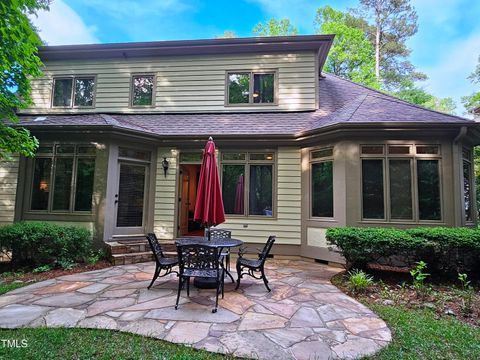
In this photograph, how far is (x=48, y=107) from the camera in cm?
952

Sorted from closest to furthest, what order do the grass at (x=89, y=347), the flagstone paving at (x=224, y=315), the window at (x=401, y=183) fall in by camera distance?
1. the grass at (x=89, y=347)
2. the flagstone paving at (x=224, y=315)
3. the window at (x=401, y=183)

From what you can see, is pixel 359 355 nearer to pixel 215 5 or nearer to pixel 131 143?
pixel 131 143

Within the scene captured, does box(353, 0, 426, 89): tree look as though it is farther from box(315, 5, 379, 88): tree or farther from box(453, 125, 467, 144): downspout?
box(453, 125, 467, 144): downspout

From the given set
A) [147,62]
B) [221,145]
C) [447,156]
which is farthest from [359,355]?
[147,62]

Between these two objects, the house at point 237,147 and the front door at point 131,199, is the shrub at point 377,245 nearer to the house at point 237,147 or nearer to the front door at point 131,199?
the house at point 237,147

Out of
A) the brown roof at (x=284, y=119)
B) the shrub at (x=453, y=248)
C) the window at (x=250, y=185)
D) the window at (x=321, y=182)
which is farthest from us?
the window at (x=250, y=185)

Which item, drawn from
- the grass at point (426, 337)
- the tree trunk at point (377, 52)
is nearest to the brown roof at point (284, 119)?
the grass at point (426, 337)

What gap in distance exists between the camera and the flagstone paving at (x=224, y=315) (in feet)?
9.60

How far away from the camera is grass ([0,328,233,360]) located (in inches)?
103

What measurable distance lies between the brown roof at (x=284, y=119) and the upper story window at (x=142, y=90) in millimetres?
513

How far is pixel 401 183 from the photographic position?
666 centimetres

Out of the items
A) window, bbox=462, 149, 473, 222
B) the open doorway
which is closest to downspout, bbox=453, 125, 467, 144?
window, bbox=462, 149, 473, 222

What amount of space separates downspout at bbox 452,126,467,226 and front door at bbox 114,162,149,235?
308 inches

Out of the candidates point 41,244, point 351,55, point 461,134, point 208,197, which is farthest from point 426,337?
point 351,55
